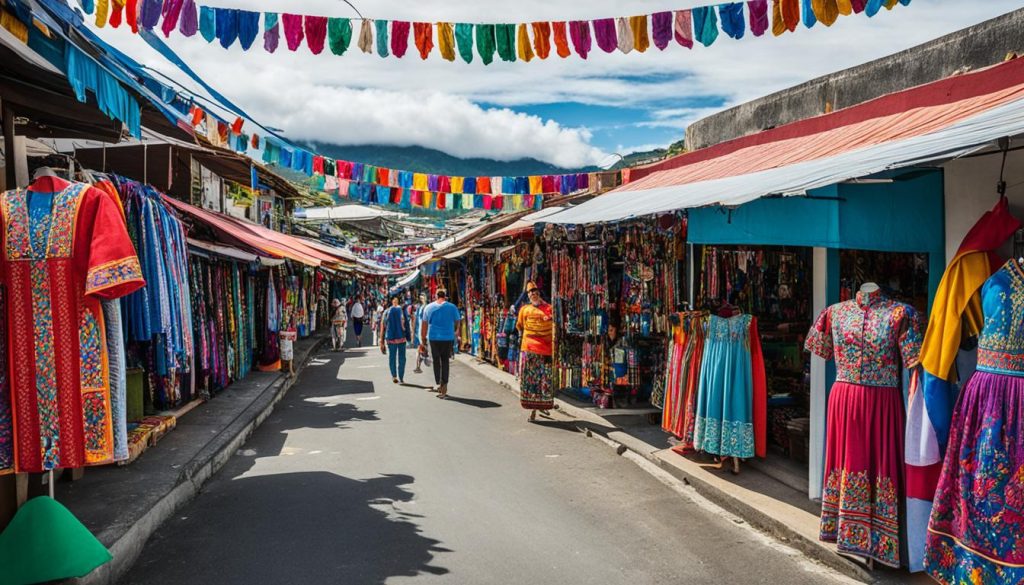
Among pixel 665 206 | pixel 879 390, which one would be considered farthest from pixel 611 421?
pixel 879 390

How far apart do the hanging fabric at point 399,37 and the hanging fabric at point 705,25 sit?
3.04 m

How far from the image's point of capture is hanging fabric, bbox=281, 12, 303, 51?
755 cm

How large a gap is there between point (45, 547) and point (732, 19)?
7.08 meters

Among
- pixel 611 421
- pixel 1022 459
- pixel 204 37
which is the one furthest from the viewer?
pixel 611 421

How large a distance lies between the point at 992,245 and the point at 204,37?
23.2ft

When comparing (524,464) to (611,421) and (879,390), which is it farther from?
(879,390)

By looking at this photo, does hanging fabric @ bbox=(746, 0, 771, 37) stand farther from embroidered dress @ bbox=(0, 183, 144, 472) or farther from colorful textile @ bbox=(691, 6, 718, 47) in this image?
embroidered dress @ bbox=(0, 183, 144, 472)

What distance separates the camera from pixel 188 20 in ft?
22.8

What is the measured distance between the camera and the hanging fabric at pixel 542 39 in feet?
25.4

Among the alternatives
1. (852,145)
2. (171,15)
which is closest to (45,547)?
(171,15)

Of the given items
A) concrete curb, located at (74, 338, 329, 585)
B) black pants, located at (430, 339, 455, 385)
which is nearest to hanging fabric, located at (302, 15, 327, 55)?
concrete curb, located at (74, 338, 329, 585)

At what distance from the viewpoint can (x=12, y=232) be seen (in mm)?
4062

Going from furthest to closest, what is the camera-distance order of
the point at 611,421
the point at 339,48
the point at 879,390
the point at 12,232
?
the point at 611,421, the point at 339,48, the point at 879,390, the point at 12,232

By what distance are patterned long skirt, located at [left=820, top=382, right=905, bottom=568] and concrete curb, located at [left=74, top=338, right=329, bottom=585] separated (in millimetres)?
4667
